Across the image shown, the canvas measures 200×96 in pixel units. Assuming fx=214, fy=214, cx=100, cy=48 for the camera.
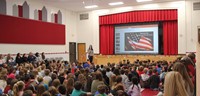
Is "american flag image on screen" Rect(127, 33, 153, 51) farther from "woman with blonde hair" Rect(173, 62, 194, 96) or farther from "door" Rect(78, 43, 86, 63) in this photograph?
"woman with blonde hair" Rect(173, 62, 194, 96)

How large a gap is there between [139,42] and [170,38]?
7.26 ft

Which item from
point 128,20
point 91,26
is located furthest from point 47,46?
point 128,20

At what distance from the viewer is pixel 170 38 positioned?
15.1m

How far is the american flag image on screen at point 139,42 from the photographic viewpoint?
15664mm

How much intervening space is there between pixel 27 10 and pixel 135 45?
8.05 metres

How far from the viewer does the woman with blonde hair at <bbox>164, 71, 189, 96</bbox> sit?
3.01 meters

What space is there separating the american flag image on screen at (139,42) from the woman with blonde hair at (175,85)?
12798 mm

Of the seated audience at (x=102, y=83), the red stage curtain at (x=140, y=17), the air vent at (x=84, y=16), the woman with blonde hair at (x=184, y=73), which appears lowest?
the seated audience at (x=102, y=83)

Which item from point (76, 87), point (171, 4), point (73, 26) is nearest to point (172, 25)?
point (171, 4)

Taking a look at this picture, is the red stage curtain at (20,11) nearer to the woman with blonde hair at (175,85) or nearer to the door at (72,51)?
the door at (72,51)

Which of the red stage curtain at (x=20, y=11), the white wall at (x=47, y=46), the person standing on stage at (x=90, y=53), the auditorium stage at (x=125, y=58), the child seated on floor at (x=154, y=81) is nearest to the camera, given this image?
the child seated on floor at (x=154, y=81)

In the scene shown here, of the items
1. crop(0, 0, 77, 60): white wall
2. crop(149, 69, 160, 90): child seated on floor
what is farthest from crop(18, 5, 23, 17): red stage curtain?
crop(149, 69, 160, 90): child seated on floor

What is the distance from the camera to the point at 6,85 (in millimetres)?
5484

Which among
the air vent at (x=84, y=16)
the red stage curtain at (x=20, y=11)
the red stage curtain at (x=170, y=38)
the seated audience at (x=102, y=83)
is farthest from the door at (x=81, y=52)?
the seated audience at (x=102, y=83)
